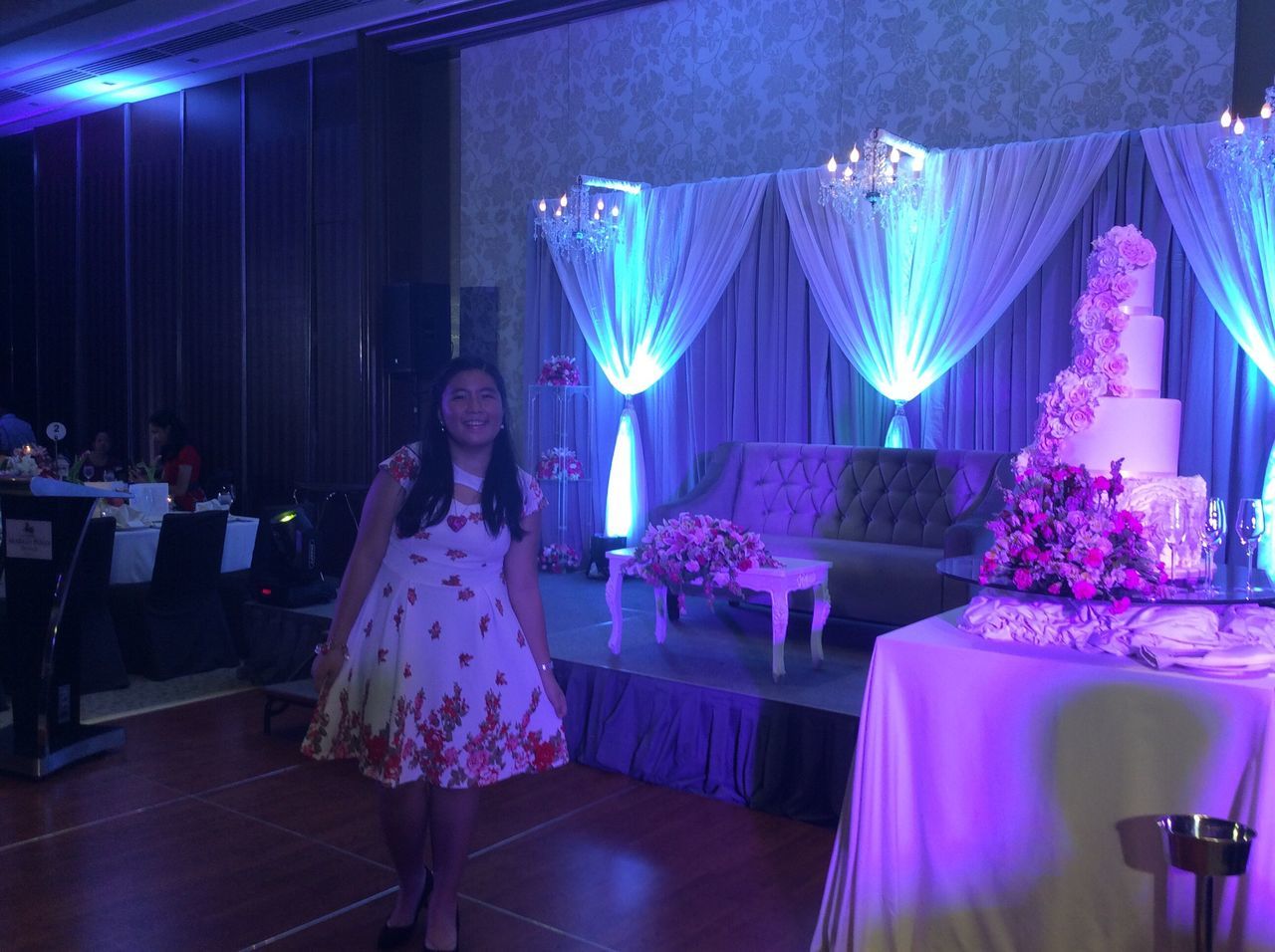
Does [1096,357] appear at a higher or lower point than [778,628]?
higher

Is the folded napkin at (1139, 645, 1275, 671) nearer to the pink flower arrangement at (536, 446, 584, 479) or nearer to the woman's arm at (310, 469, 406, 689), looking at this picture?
the woman's arm at (310, 469, 406, 689)

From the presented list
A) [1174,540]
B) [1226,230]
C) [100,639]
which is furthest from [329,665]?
[1226,230]

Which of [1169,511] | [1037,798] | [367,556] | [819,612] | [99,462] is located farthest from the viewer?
[99,462]

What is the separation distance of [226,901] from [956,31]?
6053 millimetres

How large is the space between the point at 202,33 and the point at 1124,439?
8191 mm

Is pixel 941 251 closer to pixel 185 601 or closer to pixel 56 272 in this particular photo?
pixel 185 601

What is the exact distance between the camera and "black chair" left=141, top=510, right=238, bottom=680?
5.90 meters

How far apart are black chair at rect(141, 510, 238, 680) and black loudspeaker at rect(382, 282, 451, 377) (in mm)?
2977

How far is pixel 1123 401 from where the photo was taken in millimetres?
3396

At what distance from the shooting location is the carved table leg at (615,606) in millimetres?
5219

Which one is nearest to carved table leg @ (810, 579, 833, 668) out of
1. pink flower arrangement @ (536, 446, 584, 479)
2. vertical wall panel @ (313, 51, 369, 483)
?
pink flower arrangement @ (536, 446, 584, 479)

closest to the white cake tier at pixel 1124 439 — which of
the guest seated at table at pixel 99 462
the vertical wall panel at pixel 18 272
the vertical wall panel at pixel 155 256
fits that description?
the guest seated at table at pixel 99 462

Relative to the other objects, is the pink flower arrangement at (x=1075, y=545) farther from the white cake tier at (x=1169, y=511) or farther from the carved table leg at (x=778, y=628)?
the carved table leg at (x=778, y=628)

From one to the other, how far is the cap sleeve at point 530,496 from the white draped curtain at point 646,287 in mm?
4925
